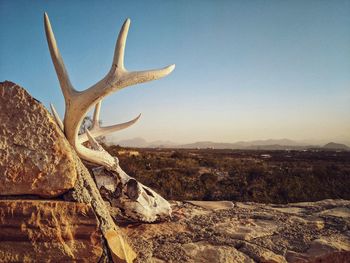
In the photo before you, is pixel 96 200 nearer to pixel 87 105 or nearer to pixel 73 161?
pixel 73 161

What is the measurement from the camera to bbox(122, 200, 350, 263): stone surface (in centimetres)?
298

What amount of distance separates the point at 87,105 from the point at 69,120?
236 millimetres

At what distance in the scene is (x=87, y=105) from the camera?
2.37 metres

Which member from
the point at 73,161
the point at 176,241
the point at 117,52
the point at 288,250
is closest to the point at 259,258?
the point at 288,250

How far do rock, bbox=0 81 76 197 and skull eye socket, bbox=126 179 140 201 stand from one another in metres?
1.45

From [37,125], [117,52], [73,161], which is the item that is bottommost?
[73,161]

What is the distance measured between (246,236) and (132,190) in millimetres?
1651

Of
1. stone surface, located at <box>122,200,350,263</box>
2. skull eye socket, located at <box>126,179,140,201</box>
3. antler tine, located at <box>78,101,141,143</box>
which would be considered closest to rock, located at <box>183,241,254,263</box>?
stone surface, located at <box>122,200,350,263</box>

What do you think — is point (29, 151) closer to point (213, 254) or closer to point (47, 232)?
point (47, 232)

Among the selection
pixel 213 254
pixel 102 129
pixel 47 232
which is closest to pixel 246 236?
pixel 213 254

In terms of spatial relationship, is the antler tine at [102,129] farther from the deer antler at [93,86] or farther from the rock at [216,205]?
the rock at [216,205]

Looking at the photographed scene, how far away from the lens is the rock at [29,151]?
202 centimetres

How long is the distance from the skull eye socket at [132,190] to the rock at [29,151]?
1.45 metres

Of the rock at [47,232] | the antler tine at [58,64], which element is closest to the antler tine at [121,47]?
the antler tine at [58,64]
